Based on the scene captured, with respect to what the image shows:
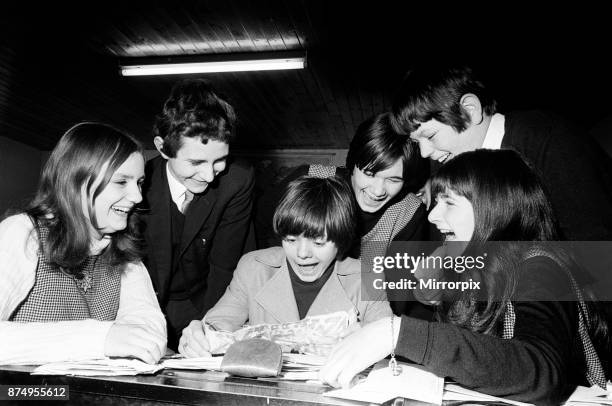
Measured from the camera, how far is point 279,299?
1650mm

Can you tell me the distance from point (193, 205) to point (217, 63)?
3404 mm

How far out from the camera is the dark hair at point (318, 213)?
1.66 meters

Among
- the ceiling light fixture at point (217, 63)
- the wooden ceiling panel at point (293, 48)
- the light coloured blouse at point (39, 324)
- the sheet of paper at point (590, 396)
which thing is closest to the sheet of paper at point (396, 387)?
the sheet of paper at point (590, 396)

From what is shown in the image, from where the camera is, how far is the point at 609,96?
5133mm

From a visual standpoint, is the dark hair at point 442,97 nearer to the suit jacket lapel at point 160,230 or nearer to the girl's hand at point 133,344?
the suit jacket lapel at point 160,230

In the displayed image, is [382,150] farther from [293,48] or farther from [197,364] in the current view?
[293,48]

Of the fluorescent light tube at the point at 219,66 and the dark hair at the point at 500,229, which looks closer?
the dark hair at the point at 500,229

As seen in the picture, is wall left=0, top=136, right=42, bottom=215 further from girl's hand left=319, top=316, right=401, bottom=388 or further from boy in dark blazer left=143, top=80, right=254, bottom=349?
girl's hand left=319, top=316, right=401, bottom=388

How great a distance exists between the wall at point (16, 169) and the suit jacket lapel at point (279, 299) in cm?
900

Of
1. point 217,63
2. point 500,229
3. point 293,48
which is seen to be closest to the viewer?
point 500,229

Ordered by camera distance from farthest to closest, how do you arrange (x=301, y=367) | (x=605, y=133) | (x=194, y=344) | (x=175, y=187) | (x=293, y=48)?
(x=605, y=133) → (x=293, y=48) → (x=175, y=187) → (x=194, y=344) → (x=301, y=367)

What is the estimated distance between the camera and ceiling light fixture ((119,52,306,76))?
15.5 feet

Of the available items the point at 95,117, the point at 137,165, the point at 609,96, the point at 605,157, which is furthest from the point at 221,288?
the point at 95,117

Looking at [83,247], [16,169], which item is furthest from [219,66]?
[16,169]
